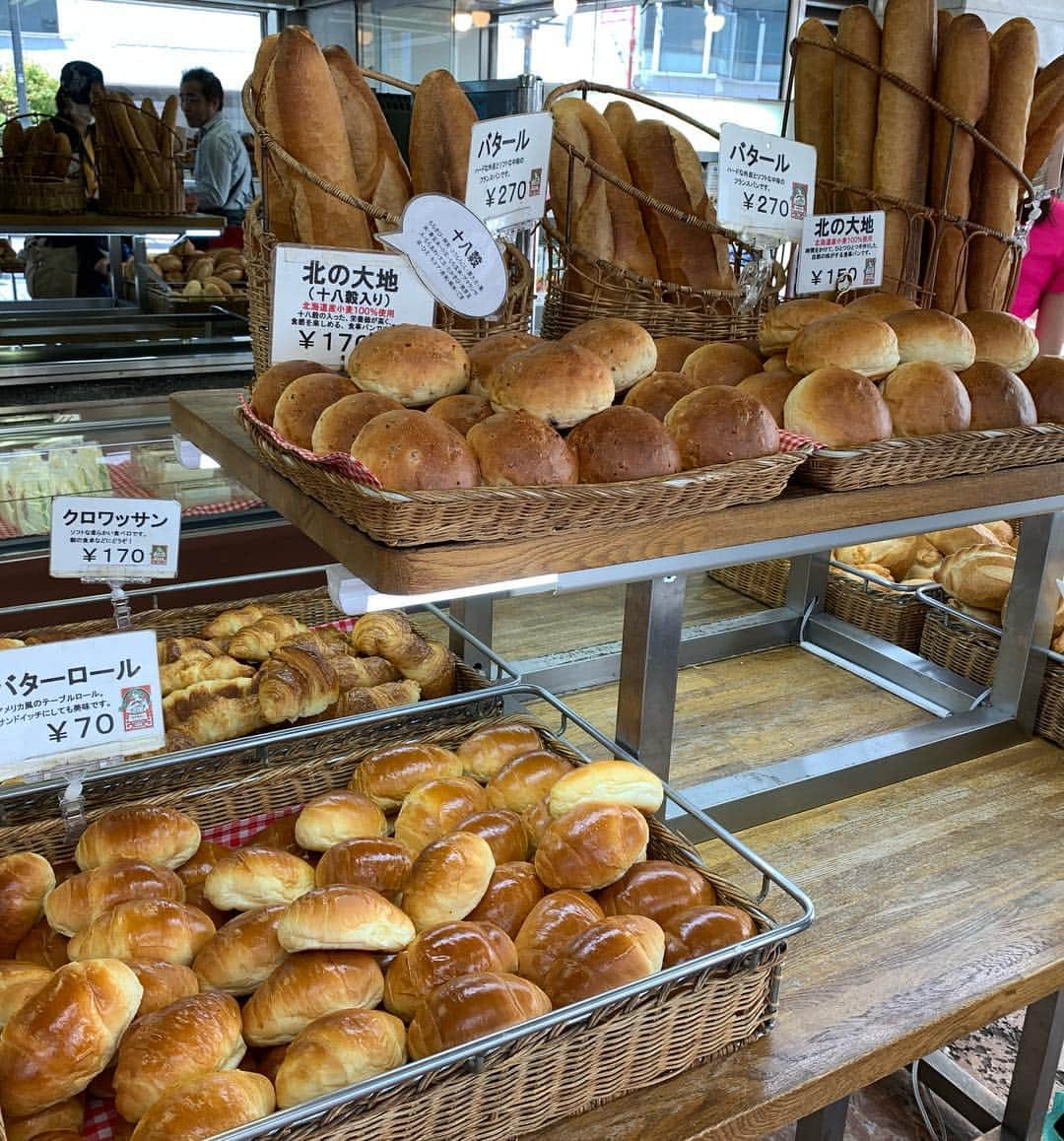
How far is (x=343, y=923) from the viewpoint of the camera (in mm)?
1127

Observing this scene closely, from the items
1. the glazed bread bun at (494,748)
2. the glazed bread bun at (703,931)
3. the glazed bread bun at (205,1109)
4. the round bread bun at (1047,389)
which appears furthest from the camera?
the round bread bun at (1047,389)

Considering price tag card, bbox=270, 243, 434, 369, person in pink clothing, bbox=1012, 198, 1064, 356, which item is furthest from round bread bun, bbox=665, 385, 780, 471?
person in pink clothing, bbox=1012, 198, 1064, 356

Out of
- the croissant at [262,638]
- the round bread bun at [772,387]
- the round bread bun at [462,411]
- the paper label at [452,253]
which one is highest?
the paper label at [452,253]

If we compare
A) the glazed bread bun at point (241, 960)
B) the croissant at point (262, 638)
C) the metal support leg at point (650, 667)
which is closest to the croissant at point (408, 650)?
the croissant at point (262, 638)

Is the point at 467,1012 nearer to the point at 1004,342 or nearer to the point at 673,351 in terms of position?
the point at 673,351

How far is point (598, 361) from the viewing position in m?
1.39

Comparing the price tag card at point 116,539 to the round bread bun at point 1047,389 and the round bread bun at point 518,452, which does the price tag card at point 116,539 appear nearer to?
the round bread bun at point 518,452

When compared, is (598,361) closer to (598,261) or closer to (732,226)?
(598,261)

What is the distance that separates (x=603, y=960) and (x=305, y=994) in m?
0.32

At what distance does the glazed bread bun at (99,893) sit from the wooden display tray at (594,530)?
0.45m

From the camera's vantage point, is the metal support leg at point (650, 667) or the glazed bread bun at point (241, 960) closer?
the glazed bread bun at point (241, 960)

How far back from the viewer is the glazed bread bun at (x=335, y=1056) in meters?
1.01

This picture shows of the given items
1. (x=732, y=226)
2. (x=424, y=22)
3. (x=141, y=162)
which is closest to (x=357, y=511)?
(x=732, y=226)

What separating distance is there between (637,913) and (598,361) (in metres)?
0.71
